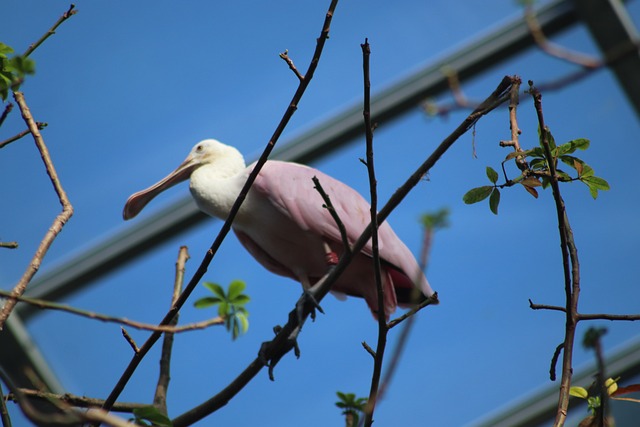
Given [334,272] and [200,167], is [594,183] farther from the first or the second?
[200,167]

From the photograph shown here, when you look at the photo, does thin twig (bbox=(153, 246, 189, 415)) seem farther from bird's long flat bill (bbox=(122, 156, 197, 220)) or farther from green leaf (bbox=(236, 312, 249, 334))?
bird's long flat bill (bbox=(122, 156, 197, 220))

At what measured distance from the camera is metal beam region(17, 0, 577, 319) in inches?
151

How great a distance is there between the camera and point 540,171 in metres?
1.36

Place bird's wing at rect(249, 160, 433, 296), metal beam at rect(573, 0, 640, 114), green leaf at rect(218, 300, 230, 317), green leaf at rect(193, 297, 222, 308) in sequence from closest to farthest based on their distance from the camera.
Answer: green leaf at rect(218, 300, 230, 317) < green leaf at rect(193, 297, 222, 308) < bird's wing at rect(249, 160, 433, 296) < metal beam at rect(573, 0, 640, 114)

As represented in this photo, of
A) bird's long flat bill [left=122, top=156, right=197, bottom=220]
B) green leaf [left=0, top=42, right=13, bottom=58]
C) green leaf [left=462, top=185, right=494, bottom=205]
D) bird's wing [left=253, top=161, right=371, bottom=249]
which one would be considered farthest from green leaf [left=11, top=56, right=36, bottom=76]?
bird's long flat bill [left=122, top=156, right=197, bottom=220]

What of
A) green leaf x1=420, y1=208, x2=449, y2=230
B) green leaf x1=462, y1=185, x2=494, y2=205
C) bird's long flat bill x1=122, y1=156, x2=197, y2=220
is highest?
bird's long flat bill x1=122, y1=156, x2=197, y2=220

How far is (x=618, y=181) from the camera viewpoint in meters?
4.13

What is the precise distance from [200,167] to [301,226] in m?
0.53

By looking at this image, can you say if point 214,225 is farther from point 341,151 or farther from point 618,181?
point 618,181

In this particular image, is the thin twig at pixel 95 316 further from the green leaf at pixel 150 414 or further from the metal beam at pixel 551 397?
the metal beam at pixel 551 397

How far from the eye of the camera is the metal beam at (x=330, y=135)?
3.84 meters

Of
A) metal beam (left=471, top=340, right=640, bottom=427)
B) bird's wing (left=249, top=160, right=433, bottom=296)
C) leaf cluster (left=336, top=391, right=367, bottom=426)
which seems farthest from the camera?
metal beam (left=471, top=340, right=640, bottom=427)

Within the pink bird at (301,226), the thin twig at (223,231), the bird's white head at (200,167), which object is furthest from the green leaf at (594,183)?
the bird's white head at (200,167)

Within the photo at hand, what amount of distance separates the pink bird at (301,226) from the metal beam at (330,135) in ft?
3.73
